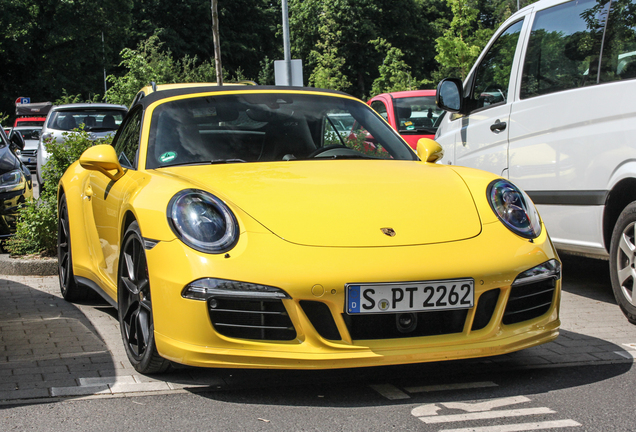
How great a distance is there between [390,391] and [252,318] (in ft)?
2.36

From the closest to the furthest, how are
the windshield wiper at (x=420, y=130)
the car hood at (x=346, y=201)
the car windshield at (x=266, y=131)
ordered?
the car hood at (x=346, y=201) → the car windshield at (x=266, y=131) → the windshield wiper at (x=420, y=130)

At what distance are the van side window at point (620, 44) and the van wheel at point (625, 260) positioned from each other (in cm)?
85

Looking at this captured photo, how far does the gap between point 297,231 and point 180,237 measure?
493 millimetres

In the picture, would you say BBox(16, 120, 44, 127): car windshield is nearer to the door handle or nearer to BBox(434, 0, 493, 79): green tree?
BBox(434, 0, 493, 79): green tree

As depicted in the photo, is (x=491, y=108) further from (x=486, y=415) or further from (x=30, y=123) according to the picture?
(x=30, y=123)

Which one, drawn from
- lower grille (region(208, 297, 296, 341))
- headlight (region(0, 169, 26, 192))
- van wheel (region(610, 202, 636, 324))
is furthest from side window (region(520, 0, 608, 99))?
headlight (region(0, 169, 26, 192))

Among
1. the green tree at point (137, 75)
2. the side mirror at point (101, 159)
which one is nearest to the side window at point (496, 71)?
Result: the side mirror at point (101, 159)

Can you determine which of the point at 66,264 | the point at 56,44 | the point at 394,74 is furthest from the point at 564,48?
the point at 56,44

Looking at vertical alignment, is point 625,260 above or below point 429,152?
below

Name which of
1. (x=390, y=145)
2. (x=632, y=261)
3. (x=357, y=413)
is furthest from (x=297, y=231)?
(x=632, y=261)

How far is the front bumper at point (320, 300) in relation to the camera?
321cm

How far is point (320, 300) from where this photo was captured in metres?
3.20

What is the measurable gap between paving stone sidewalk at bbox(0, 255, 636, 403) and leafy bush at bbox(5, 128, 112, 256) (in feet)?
4.18

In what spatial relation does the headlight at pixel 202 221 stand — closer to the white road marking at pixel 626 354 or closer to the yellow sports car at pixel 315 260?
the yellow sports car at pixel 315 260
